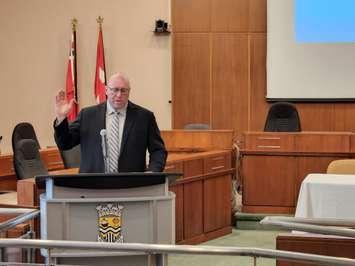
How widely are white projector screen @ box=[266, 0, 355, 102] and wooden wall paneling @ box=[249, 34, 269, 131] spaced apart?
0.39m

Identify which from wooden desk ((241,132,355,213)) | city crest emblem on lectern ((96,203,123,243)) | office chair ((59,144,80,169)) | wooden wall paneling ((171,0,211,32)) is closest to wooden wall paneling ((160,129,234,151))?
wooden desk ((241,132,355,213))

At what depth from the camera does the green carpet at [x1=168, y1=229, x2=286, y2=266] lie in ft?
16.9

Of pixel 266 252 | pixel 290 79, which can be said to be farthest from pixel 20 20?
pixel 266 252

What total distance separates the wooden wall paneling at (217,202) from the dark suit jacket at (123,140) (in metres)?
2.55

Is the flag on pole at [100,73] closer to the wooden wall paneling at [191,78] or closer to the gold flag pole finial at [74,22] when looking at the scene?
the gold flag pole finial at [74,22]

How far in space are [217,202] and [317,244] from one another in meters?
3.23

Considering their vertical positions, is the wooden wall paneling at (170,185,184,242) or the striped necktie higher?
the striped necktie

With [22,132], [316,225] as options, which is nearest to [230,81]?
[22,132]

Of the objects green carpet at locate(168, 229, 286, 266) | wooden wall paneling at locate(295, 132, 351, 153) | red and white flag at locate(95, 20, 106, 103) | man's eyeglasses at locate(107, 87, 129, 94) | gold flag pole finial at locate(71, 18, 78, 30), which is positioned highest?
gold flag pole finial at locate(71, 18, 78, 30)

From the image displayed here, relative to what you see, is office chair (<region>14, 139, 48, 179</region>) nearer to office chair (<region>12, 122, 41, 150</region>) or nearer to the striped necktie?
office chair (<region>12, 122, 41, 150</region>)

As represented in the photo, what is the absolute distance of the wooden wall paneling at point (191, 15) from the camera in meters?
10.1

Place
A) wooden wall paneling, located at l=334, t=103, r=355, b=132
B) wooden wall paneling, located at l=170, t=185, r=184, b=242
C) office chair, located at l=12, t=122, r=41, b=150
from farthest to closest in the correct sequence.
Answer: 1. wooden wall paneling, located at l=334, t=103, r=355, b=132
2. office chair, located at l=12, t=122, r=41, b=150
3. wooden wall paneling, located at l=170, t=185, r=184, b=242

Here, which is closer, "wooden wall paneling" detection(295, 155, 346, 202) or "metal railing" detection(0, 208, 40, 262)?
"metal railing" detection(0, 208, 40, 262)

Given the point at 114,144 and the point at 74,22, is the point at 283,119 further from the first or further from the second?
the point at 114,144
